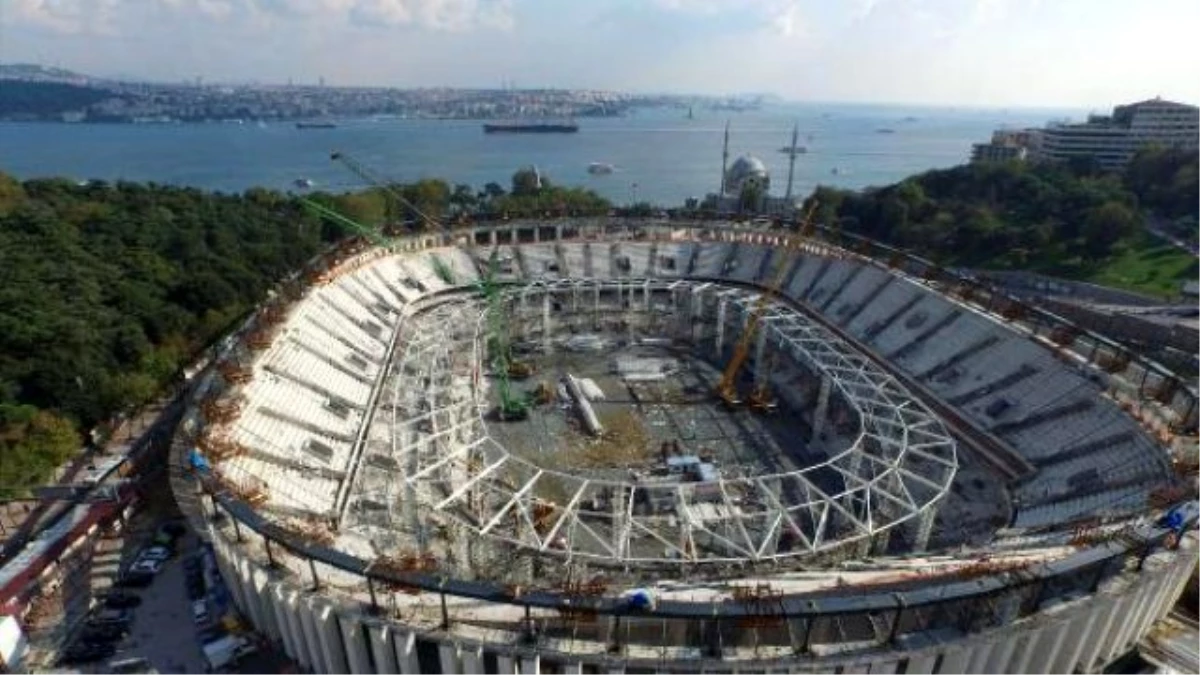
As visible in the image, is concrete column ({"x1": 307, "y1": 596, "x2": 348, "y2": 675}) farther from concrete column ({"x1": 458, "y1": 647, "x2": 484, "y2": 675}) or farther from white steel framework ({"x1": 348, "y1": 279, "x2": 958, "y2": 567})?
white steel framework ({"x1": 348, "y1": 279, "x2": 958, "y2": 567})

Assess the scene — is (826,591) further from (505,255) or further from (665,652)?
(505,255)

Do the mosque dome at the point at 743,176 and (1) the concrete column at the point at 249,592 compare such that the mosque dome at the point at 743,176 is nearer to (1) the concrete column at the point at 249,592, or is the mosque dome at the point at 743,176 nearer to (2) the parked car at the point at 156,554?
(2) the parked car at the point at 156,554

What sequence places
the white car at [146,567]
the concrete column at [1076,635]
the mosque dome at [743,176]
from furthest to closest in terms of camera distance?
the mosque dome at [743,176] < the white car at [146,567] < the concrete column at [1076,635]

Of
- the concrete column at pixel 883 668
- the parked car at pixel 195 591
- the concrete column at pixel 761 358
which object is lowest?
the parked car at pixel 195 591

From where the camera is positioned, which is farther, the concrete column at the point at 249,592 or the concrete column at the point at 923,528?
the concrete column at the point at 923,528

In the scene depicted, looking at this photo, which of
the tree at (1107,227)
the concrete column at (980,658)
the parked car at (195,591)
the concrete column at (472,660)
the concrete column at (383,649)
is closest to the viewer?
the concrete column at (472,660)

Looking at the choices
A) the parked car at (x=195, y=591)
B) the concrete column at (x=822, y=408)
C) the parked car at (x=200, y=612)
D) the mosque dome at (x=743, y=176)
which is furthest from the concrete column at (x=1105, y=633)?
the mosque dome at (x=743, y=176)

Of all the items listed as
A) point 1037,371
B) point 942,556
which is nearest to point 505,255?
point 1037,371
